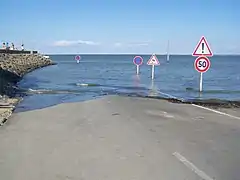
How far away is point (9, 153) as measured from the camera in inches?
310

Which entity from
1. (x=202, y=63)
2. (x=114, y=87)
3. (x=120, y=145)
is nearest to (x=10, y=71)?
(x=114, y=87)

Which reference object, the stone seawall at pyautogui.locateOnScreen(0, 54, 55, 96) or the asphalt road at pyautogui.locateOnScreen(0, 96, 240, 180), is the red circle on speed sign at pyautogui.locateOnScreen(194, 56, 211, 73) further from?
the stone seawall at pyautogui.locateOnScreen(0, 54, 55, 96)

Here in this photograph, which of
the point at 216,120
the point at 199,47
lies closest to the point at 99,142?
the point at 216,120

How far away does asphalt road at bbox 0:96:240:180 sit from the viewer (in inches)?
259

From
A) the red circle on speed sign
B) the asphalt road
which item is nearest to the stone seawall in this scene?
the red circle on speed sign

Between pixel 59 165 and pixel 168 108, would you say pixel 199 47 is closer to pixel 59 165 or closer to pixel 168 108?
pixel 168 108

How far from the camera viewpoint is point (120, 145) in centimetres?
850

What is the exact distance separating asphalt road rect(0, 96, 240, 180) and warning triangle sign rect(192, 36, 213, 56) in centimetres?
504

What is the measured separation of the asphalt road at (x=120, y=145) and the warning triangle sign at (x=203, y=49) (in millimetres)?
5043

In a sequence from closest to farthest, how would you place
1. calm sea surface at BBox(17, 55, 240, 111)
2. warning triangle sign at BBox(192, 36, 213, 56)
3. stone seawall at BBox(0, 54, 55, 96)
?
warning triangle sign at BBox(192, 36, 213, 56) < calm sea surface at BBox(17, 55, 240, 111) < stone seawall at BBox(0, 54, 55, 96)

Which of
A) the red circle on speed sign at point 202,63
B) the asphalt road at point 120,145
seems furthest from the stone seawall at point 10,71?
the asphalt road at point 120,145

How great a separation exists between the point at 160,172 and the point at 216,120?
5.88 m

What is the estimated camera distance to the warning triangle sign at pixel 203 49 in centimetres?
1804

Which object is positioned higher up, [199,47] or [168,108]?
[199,47]
